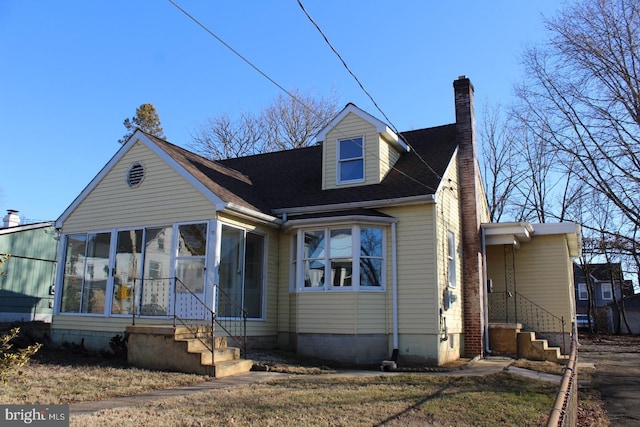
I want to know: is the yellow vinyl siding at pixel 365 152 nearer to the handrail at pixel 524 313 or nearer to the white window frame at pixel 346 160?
the white window frame at pixel 346 160

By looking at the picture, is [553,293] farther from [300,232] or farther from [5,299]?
[5,299]

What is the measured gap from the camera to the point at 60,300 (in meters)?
14.5

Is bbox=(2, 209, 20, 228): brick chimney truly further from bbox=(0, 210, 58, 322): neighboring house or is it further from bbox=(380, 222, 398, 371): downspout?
bbox=(380, 222, 398, 371): downspout

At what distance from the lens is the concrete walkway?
23.4 ft

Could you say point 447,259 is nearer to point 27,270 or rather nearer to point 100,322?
point 100,322

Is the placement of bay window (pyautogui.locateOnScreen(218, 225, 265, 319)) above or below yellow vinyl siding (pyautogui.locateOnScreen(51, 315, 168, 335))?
above

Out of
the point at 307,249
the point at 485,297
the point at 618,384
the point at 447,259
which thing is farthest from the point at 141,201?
the point at 618,384

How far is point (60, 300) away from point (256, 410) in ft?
32.5

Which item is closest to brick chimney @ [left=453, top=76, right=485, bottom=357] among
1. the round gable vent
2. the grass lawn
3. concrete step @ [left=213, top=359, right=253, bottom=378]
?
the grass lawn

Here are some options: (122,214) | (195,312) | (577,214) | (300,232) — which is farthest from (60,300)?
(577,214)

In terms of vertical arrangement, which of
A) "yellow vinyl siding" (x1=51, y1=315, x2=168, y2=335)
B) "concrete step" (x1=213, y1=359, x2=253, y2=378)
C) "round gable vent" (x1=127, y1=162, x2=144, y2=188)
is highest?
"round gable vent" (x1=127, y1=162, x2=144, y2=188)

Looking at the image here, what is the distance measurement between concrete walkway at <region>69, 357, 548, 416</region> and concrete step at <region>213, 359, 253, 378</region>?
17 cm

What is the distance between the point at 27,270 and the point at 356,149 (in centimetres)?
1456

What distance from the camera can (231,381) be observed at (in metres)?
9.47
